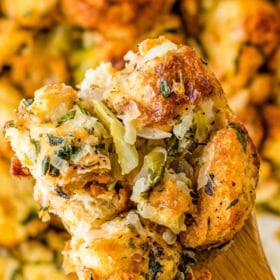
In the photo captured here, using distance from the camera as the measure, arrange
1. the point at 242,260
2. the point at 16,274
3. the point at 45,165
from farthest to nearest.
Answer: the point at 16,274 → the point at 242,260 → the point at 45,165

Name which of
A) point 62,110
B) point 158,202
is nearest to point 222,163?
point 158,202

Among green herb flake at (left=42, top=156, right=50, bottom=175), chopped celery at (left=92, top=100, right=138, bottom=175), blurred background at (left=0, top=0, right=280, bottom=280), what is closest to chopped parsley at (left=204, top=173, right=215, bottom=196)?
chopped celery at (left=92, top=100, right=138, bottom=175)

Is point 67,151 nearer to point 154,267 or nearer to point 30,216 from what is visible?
point 154,267

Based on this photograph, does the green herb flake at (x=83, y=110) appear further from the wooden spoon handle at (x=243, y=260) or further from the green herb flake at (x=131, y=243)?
the wooden spoon handle at (x=243, y=260)

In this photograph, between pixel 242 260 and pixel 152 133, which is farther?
pixel 242 260


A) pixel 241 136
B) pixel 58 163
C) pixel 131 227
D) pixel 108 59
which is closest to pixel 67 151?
pixel 58 163

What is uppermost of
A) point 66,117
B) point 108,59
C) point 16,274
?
point 108,59
